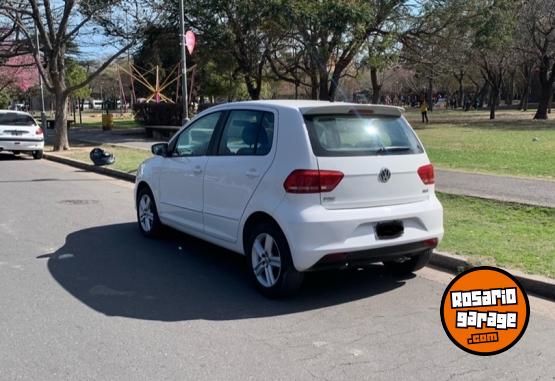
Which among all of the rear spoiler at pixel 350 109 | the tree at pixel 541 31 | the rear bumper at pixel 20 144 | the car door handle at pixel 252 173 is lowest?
the rear bumper at pixel 20 144

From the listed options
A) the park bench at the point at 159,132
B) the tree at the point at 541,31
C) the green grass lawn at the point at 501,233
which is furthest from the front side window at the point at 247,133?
the tree at the point at 541,31

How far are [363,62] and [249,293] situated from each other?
902 inches

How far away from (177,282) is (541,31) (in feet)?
114

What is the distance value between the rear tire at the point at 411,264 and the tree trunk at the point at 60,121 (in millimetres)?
18030

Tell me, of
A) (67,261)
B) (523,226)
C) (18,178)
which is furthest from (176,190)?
(18,178)

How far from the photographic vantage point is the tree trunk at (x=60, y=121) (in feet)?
70.1

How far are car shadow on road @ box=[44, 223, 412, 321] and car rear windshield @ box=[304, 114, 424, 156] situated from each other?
134cm

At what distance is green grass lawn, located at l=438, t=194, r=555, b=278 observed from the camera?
6121 millimetres

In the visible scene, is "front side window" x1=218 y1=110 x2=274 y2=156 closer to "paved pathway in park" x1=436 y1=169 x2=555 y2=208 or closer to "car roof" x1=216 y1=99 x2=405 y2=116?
"car roof" x1=216 y1=99 x2=405 y2=116

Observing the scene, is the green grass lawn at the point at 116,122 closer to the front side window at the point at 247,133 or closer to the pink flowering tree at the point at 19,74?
the pink flowering tree at the point at 19,74

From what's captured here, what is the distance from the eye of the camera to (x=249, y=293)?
18.2ft

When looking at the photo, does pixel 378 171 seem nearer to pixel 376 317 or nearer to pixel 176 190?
pixel 376 317

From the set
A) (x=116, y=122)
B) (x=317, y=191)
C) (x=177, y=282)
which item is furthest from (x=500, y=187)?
(x=116, y=122)

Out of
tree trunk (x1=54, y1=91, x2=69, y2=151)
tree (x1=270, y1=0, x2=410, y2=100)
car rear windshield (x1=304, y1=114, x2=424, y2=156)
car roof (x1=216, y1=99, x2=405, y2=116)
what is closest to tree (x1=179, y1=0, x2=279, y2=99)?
tree (x1=270, y1=0, x2=410, y2=100)
